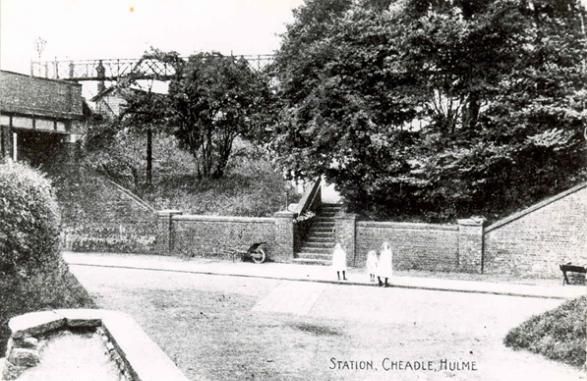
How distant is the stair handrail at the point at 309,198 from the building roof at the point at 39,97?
1077 centimetres

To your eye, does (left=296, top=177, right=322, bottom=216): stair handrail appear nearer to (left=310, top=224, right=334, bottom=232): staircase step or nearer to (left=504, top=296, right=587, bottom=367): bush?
(left=310, top=224, right=334, bottom=232): staircase step

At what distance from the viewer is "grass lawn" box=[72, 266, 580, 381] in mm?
9461

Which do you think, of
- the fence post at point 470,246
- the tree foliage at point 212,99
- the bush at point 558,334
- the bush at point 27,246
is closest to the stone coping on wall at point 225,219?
the tree foliage at point 212,99

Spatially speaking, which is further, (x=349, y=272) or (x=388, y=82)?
(x=388, y=82)

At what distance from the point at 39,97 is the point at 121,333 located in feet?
65.3

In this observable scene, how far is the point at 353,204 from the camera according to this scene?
21844 millimetres

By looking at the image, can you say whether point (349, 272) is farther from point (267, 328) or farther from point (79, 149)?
point (79, 149)

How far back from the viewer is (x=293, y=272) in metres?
19.0

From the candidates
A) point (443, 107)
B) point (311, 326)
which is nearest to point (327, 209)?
point (443, 107)

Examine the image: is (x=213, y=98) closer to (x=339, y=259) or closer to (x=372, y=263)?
(x=339, y=259)

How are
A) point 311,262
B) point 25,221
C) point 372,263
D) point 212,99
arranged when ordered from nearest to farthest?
1. point 25,221
2. point 372,263
3. point 311,262
4. point 212,99

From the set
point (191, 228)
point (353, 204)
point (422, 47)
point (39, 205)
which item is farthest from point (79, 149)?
point (39, 205)

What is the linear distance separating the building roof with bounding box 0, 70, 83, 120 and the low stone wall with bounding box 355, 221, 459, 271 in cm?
1357

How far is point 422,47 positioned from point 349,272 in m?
7.66
